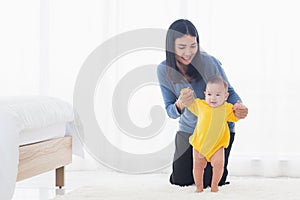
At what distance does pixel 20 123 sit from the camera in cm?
218

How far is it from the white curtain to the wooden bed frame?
0.94 meters

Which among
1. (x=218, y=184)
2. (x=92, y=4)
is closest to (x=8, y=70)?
(x=92, y=4)

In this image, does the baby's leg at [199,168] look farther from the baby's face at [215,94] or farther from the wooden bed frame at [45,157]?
the wooden bed frame at [45,157]

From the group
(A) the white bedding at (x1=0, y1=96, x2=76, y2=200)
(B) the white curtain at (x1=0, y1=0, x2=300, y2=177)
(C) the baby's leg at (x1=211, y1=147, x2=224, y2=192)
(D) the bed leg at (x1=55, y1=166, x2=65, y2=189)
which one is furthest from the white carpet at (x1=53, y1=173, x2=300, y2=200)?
(B) the white curtain at (x1=0, y1=0, x2=300, y2=177)

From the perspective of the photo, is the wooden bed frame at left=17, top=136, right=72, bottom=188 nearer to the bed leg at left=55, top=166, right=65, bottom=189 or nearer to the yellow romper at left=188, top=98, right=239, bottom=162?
the bed leg at left=55, top=166, right=65, bottom=189

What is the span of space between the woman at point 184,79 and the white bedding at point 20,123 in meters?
0.51

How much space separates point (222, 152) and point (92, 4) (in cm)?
159

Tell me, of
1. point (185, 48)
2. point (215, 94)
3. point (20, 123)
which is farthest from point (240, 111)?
point (20, 123)

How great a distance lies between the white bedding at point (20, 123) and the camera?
200 cm

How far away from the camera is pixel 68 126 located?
2871 mm

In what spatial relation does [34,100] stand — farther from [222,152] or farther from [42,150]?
[222,152]

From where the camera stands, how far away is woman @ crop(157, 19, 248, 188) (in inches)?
110

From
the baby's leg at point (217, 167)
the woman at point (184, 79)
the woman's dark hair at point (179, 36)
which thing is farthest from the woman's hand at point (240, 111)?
the woman's dark hair at point (179, 36)

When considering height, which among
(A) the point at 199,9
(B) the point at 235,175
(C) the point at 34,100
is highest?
(A) the point at 199,9
